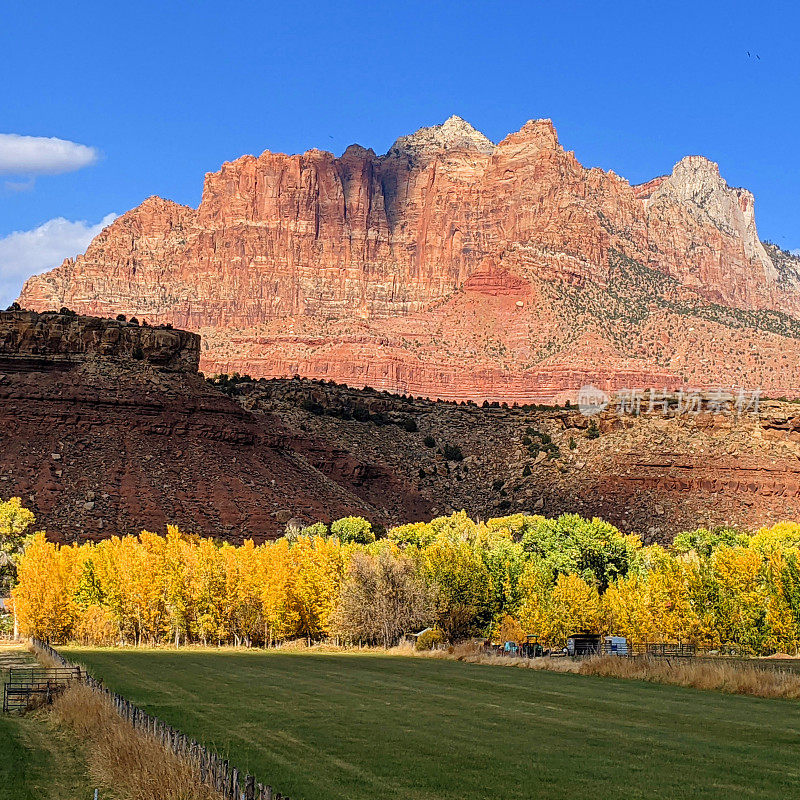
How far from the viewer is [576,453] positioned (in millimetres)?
126312

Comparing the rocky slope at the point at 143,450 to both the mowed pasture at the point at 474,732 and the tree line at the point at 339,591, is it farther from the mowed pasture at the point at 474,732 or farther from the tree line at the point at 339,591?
the mowed pasture at the point at 474,732

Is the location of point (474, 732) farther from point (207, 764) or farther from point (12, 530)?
point (12, 530)

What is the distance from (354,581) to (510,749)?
43.7m

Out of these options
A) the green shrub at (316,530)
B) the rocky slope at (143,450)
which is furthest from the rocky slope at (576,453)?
the green shrub at (316,530)

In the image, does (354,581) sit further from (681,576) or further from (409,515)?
(409,515)

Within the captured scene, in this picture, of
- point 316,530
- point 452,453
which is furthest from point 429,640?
point 452,453

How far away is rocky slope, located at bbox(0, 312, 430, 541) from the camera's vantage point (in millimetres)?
96812

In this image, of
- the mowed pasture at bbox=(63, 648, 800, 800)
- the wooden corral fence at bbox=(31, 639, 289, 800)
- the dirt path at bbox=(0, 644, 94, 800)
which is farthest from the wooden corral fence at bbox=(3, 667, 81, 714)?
the wooden corral fence at bbox=(31, 639, 289, 800)

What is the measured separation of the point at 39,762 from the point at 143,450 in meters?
75.3

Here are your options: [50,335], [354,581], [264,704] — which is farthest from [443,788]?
[50,335]

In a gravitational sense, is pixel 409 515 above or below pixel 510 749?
above

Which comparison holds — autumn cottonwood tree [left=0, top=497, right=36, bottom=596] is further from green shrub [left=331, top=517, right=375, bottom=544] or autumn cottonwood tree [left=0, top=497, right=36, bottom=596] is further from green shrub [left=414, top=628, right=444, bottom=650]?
green shrub [left=414, top=628, right=444, bottom=650]

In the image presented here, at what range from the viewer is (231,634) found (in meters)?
78.2

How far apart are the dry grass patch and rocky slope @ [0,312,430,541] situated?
6067 cm
